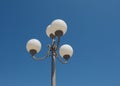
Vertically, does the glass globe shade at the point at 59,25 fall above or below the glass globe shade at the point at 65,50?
above

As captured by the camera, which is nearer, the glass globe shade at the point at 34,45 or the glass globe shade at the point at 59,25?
the glass globe shade at the point at 59,25

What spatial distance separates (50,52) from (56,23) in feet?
2.90

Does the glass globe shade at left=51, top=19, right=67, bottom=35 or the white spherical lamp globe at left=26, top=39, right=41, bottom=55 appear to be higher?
the glass globe shade at left=51, top=19, right=67, bottom=35

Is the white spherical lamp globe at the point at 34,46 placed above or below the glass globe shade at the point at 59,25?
below

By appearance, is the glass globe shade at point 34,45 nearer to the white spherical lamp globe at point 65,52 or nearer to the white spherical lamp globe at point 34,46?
the white spherical lamp globe at point 34,46

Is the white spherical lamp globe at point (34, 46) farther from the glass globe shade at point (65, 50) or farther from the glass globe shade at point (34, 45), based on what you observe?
the glass globe shade at point (65, 50)

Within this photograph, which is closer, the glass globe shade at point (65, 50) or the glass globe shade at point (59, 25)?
the glass globe shade at point (59, 25)

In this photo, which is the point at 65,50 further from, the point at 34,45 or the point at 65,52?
the point at 34,45

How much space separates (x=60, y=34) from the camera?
7.80 meters

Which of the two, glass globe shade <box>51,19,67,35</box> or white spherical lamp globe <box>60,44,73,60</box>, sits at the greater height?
glass globe shade <box>51,19,67,35</box>

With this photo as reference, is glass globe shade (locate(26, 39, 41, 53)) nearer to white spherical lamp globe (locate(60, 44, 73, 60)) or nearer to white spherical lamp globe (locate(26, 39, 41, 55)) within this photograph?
white spherical lamp globe (locate(26, 39, 41, 55))

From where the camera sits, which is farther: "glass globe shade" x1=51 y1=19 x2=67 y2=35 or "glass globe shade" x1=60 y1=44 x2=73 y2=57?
"glass globe shade" x1=60 y1=44 x2=73 y2=57

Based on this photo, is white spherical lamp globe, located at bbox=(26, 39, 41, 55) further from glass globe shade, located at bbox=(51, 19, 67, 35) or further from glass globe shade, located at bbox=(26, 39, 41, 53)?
glass globe shade, located at bbox=(51, 19, 67, 35)

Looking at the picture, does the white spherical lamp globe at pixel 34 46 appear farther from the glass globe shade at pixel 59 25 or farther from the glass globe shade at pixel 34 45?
the glass globe shade at pixel 59 25
